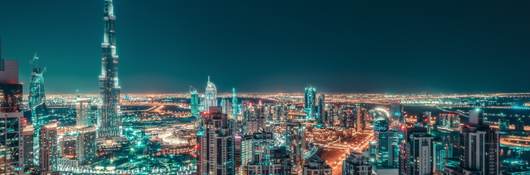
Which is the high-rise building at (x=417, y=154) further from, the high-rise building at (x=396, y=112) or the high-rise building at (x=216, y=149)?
the high-rise building at (x=396, y=112)

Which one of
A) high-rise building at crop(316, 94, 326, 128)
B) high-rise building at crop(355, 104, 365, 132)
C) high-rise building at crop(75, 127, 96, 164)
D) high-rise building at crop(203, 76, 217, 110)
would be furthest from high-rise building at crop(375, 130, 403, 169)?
high-rise building at crop(203, 76, 217, 110)

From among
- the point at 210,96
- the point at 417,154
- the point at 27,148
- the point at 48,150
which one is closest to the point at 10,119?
the point at 27,148

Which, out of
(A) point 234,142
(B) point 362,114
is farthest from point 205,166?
(B) point 362,114

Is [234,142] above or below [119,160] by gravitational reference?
above

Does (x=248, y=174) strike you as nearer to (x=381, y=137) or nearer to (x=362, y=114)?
(x=381, y=137)

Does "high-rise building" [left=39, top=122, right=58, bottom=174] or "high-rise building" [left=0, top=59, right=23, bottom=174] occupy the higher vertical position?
"high-rise building" [left=0, top=59, right=23, bottom=174]

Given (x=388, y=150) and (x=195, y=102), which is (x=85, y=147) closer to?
(x=388, y=150)

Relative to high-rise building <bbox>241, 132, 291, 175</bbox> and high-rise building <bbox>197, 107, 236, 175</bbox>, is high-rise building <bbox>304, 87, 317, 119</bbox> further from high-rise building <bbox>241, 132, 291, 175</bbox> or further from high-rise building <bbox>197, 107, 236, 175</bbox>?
high-rise building <bbox>197, 107, 236, 175</bbox>
